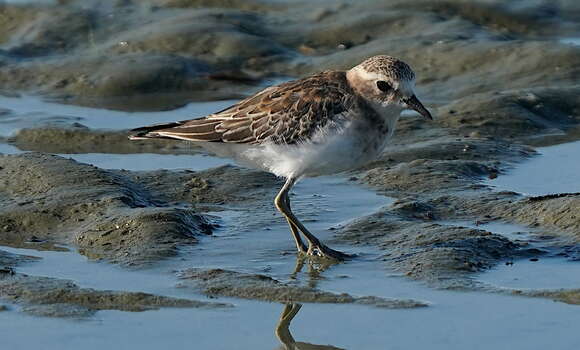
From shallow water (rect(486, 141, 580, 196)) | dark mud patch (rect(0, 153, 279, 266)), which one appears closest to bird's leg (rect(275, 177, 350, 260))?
dark mud patch (rect(0, 153, 279, 266))

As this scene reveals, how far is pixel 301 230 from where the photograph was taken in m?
8.92

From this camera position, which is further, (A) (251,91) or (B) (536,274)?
(A) (251,91)

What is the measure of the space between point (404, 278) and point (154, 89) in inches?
244

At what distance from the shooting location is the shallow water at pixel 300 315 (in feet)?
23.1

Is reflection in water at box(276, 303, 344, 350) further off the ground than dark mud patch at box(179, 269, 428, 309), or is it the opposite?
reflection in water at box(276, 303, 344, 350)

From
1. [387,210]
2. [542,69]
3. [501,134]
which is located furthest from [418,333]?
[542,69]

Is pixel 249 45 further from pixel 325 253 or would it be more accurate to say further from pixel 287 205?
pixel 325 253

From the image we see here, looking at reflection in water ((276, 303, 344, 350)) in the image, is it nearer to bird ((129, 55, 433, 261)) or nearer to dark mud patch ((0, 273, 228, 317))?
dark mud patch ((0, 273, 228, 317))

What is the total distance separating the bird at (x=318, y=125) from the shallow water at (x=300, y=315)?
439 millimetres

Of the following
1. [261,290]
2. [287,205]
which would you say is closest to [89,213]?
[287,205]

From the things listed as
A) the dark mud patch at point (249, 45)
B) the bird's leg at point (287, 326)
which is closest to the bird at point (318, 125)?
the bird's leg at point (287, 326)

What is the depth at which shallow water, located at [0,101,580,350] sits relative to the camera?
23.1ft

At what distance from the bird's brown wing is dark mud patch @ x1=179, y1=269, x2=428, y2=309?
1.14 m

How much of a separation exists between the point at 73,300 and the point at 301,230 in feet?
6.34
